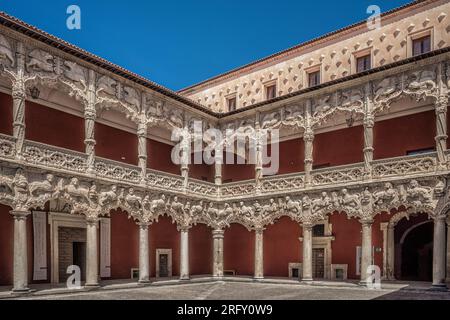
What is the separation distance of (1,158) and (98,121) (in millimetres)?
5405

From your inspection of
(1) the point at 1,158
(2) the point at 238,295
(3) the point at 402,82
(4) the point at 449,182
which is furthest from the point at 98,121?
(4) the point at 449,182

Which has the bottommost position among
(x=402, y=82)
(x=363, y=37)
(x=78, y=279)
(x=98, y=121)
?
(x=78, y=279)

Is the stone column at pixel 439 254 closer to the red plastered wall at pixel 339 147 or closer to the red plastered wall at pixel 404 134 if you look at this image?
the red plastered wall at pixel 404 134

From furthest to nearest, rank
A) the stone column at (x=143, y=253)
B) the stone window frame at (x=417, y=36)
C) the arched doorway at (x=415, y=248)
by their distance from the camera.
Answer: the arched doorway at (x=415, y=248) → the stone window frame at (x=417, y=36) → the stone column at (x=143, y=253)

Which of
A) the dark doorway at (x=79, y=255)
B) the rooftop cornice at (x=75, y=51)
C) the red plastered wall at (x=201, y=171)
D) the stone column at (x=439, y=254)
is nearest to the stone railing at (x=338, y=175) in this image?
the stone column at (x=439, y=254)

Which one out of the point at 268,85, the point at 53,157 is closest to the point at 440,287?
the point at 268,85

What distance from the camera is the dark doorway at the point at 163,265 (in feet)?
61.2

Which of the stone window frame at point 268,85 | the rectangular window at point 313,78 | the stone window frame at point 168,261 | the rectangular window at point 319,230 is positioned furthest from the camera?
the stone window frame at point 268,85

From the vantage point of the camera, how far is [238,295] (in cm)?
1253

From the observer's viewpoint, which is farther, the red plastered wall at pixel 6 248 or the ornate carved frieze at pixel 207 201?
the red plastered wall at pixel 6 248

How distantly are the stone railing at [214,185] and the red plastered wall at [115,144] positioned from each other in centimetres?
194

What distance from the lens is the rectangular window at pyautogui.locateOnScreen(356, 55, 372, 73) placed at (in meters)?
17.7

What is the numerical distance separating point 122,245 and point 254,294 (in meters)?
6.52
